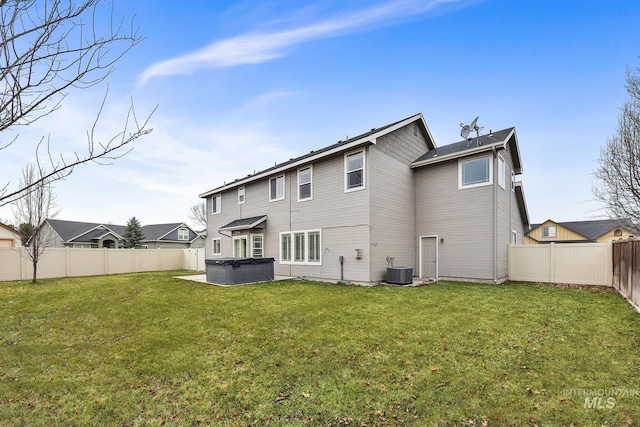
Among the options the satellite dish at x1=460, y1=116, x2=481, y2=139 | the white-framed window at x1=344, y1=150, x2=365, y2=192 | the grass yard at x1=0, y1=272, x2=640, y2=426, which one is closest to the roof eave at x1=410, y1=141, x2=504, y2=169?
the satellite dish at x1=460, y1=116, x2=481, y2=139

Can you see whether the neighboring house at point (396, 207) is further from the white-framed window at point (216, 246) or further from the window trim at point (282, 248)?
Result: the white-framed window at point (216, 246)

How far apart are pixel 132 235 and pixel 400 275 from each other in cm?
3132

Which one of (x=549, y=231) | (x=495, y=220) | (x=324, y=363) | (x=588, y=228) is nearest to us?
(x=324, y=363)

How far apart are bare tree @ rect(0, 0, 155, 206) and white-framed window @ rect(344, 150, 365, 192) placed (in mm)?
9390

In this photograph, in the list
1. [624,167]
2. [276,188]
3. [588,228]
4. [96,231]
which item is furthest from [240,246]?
[588,228]

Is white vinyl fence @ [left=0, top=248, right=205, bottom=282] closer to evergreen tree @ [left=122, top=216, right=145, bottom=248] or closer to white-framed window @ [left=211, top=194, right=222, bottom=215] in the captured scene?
white-framed window @ [left=211, top=194, right=222, bottom=215]

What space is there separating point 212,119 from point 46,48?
10.2 meters

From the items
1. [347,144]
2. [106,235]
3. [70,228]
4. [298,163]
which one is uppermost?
[347,144]

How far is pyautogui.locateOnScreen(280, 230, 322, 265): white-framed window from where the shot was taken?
12.6m

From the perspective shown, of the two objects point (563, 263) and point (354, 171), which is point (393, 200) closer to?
point (354, 171)

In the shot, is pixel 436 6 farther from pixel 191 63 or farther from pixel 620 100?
pixel 191 63

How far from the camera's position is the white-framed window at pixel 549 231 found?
35938mm

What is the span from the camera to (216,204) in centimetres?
1945

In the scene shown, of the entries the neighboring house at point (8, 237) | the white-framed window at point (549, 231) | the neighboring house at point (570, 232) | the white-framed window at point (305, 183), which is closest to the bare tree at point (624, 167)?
the white-framed window at point (305, 183)
